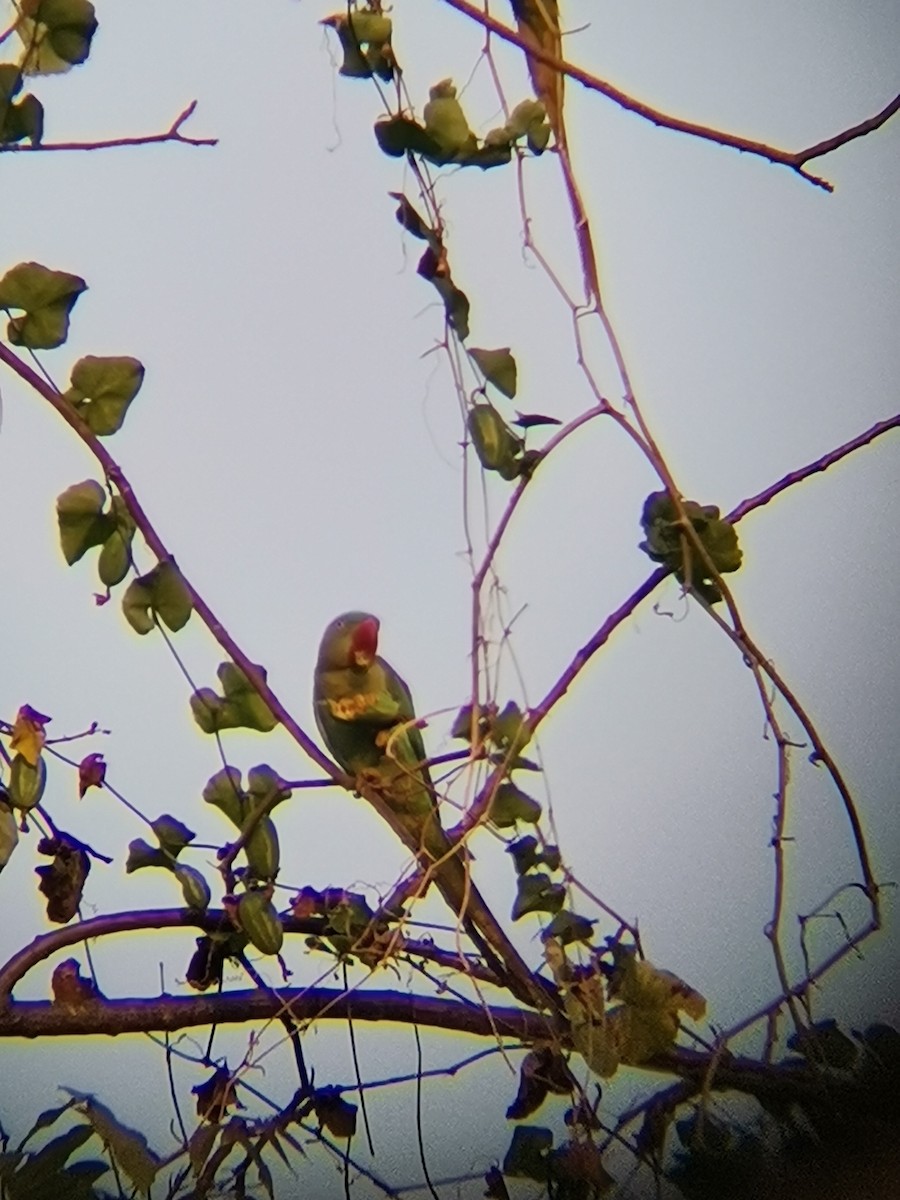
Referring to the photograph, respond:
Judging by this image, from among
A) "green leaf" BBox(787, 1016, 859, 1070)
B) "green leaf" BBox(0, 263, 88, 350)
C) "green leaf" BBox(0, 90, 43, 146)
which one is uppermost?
"green leaf" BBox(0, 90, 43, 146)

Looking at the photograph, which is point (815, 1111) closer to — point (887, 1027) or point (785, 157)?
point (887, 1027)

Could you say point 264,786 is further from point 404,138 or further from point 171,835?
point 404,138

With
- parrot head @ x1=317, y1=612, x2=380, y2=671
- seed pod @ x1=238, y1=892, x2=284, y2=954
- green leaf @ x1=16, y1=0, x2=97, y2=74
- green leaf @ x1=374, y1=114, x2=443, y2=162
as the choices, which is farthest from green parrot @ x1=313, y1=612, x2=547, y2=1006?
green leaf @ x1=16, y1=0, x2=97, y2=74

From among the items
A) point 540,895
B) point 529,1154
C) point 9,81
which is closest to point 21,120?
point 9,81

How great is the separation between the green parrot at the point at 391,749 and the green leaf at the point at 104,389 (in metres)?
0.23

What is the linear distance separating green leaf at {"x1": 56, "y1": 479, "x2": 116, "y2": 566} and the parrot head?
189 millimetres

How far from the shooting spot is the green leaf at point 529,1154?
0.93m

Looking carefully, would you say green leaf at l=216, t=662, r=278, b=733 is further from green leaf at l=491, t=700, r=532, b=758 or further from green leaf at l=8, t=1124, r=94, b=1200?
green leaf at l=8, t=1124, r=94, b=1200

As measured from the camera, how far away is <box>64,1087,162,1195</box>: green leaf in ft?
2.89

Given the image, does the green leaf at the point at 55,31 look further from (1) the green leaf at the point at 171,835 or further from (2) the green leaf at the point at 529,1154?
(2) the green leaf at the point at 529,1154

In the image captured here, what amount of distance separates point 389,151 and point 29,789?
0.54 m

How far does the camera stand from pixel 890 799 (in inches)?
37.2

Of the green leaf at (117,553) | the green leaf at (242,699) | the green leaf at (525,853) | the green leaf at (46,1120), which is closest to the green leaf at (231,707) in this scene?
the green leaf at (242,699)

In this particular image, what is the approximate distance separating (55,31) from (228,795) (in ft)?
1.86
